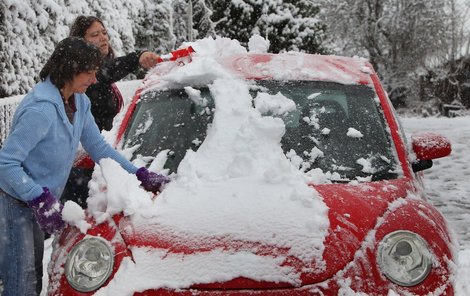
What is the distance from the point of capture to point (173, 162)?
9.87 ft

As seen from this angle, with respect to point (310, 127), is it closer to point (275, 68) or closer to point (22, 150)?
point (275, 68)

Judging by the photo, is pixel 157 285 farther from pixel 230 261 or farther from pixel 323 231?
pixel 323 231

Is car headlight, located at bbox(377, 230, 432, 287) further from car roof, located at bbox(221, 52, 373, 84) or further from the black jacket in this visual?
the black jacket

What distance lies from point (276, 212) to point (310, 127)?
2.99 feet

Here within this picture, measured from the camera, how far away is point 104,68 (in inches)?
165

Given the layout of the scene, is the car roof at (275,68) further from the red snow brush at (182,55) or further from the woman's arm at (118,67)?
the woman's arm at (118,67)

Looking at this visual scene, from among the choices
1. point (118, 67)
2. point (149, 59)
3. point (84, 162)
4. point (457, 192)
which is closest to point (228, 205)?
point (84, 162)

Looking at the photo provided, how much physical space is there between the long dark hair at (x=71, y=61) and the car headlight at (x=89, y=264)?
82cm

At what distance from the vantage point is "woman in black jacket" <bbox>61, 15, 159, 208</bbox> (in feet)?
13.1

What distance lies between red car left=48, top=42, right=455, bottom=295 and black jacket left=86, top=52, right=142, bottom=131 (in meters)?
0.94

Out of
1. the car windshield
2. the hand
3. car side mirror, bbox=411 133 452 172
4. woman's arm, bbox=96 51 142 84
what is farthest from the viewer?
woman's arm, bbox=96 51 142 84

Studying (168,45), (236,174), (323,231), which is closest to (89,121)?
(236,174)

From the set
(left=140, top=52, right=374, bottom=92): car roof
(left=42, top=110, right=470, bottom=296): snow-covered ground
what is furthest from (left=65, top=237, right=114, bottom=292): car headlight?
(left=42, top=110, right=470, bottom=296): snow-covered ground

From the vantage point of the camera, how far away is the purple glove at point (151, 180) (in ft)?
8.99
